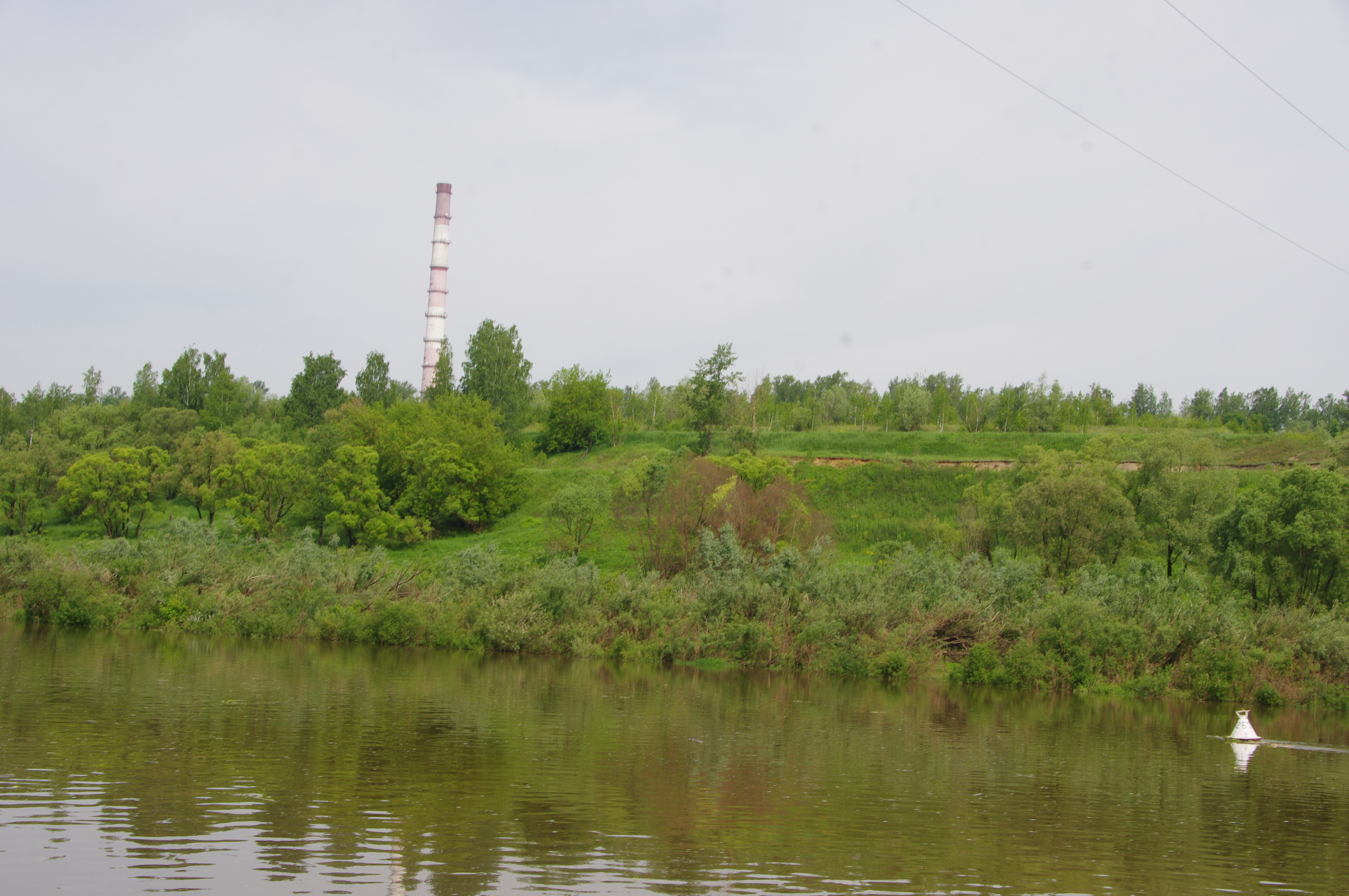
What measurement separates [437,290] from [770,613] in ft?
205

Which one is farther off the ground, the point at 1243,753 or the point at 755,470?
Answer: the point at 755,470

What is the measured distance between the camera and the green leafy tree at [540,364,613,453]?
285ft

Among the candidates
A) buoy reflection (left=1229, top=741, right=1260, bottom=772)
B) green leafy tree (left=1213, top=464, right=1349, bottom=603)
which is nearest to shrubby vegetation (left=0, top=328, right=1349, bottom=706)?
green leafy tree (left=1213, top=464, right=1349, bottom=603)

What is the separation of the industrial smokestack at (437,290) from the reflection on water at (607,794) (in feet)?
216

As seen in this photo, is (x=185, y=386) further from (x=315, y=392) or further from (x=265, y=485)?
(x=265, y=485)

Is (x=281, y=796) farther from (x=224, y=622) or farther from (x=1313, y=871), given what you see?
(x=224, y=622)

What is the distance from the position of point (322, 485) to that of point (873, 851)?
60.3 metres

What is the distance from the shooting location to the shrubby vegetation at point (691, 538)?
3612 cm

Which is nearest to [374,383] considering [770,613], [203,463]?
[203,463]

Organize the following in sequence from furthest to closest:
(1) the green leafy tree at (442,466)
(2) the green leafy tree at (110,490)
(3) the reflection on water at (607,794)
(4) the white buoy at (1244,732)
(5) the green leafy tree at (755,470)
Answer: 1. (1) the green leafy tree at (442,466)
2. (2) the green leafy tree at (110,490)
3. (5) the green leafy tree at (755,470)
4. (4) the white buoy at (1244,732)
5. (3) the reflection on water at (607,794)

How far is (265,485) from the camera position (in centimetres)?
6762

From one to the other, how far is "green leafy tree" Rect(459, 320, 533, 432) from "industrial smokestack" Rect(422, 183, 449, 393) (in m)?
3.84

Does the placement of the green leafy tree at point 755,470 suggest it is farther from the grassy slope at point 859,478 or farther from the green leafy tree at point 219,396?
the green leafy tree at point 219,396

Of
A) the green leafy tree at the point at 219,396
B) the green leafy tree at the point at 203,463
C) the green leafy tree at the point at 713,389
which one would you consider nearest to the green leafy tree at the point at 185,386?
the green leafy tree at the point at 219,396
